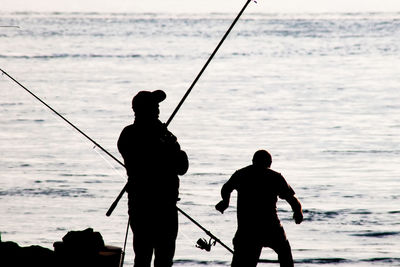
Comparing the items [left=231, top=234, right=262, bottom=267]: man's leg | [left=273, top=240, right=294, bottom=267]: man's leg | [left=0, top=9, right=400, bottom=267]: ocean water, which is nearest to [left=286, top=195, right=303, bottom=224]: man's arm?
[left=273, top=240, right=294, bottom=267]: man's leg

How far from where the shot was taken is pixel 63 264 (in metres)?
5.80

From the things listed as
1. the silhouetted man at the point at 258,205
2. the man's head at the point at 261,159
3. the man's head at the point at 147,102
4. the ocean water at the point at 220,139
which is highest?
the man's head at the point at 147,102

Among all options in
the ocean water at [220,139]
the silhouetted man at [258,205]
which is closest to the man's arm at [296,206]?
the silhouetted man at [258,205]

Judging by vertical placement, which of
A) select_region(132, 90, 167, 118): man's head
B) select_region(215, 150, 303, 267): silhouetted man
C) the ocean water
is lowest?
the ocean water

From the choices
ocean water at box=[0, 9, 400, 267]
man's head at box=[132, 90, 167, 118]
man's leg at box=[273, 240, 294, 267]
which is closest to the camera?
man's head at box=[132, 90, 167, 118]

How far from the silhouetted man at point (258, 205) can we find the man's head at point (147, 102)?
0.69 metres

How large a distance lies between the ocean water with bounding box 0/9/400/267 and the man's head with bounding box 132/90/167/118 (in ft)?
10.5

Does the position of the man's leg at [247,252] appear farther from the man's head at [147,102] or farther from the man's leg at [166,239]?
the man's head at [147,102]

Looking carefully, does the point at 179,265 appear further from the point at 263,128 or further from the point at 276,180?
the point at 263,128

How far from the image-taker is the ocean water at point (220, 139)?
10484mm

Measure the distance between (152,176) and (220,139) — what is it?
12.6m

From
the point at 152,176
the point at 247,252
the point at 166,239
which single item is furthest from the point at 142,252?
the point at 247,252

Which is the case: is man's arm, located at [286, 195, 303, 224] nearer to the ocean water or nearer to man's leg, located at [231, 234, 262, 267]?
man's leg, located at [231, 234, 262, 267]

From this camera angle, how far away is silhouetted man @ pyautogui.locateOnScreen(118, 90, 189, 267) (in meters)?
5.88
